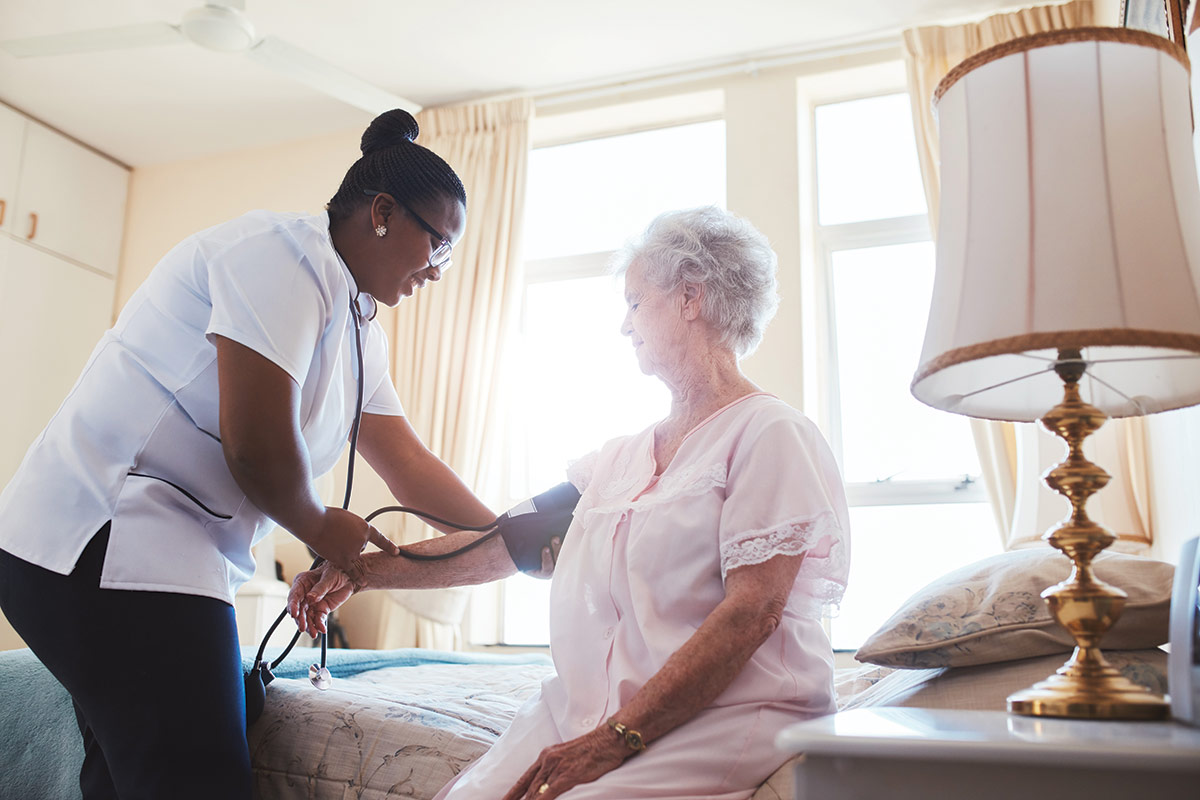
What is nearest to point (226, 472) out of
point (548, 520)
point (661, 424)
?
point (548, 520)

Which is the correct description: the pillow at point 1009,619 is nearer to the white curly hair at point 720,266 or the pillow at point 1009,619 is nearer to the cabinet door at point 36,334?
the white curly hair at point 720,266

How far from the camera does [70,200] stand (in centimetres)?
479

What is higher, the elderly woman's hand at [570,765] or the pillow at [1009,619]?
the pillow at [1009,619]

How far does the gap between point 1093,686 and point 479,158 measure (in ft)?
12.9

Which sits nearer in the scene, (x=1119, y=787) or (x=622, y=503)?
(x=1119, y=787)

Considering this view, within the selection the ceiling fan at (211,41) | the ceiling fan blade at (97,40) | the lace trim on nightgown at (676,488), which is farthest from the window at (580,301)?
the lace trim on nightgown at (676,488)

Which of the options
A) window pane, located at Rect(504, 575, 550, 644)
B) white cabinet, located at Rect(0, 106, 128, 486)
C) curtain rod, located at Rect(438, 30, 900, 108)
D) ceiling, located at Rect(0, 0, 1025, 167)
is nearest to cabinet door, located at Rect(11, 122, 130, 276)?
white cabinet, located at Rect(0, 106, 128, 486)

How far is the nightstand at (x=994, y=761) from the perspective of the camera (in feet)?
2.18

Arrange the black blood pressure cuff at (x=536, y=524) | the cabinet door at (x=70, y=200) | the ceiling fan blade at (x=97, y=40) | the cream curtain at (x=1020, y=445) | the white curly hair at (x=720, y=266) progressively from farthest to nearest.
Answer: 1. the cabinet door at (x=70, y=200)
2. the ceiling fan blade at (x=97, y=40)
3. the cream curtain at (x=1020, y=445)
4. the black blood pressure cuff at (x=536, y=524)
5. the white curly hair at (x=720, y=266)

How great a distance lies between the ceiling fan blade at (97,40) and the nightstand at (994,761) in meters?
3.32

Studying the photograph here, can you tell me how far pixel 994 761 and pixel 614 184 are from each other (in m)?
4.12

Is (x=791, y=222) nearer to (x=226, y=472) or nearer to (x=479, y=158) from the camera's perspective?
(x=479, y=158)

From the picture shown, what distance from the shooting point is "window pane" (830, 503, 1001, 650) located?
12.3 feet

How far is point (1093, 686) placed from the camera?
89 cm
